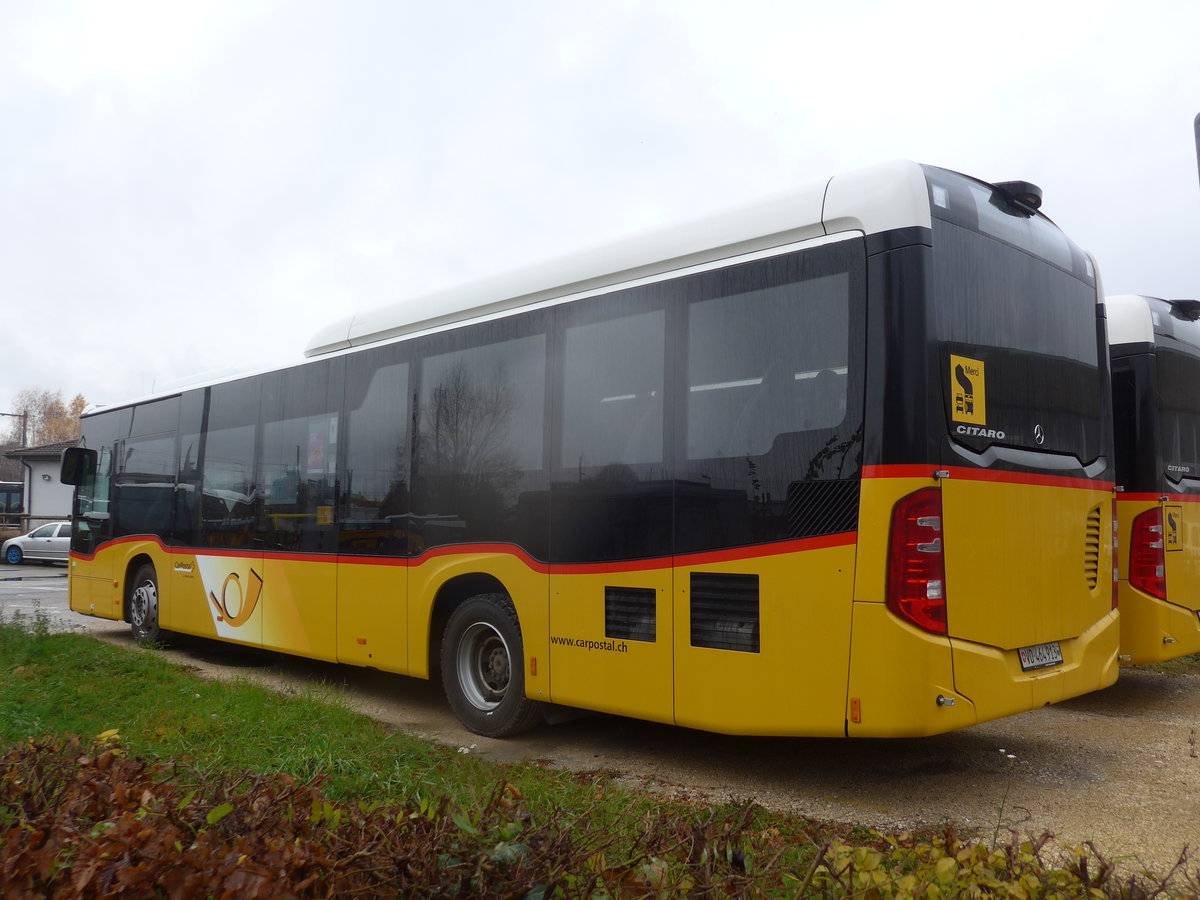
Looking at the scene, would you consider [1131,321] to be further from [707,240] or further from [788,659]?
[788,659]

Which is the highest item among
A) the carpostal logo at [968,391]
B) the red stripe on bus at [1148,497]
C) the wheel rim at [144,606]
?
the carpostal logo at [968,391]

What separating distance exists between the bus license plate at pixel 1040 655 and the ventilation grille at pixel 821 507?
1.29 m

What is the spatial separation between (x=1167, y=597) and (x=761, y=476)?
4378 millimetres

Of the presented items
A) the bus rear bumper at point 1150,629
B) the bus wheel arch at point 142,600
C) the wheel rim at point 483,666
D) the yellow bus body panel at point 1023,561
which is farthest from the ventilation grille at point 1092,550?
the bus wheel arch at point 142,600

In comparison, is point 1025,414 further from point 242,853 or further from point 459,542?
point 242,853

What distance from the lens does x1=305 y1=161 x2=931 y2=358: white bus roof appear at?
4.93 meters

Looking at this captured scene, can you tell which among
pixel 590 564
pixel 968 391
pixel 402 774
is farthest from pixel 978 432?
pixel 402 774

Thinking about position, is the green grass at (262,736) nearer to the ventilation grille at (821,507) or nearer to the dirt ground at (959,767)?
the dirt ground at (959,767)

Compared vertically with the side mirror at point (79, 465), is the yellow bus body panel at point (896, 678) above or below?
below

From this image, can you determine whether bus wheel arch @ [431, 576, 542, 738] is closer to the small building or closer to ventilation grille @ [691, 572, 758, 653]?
ventilation grille @ [691, 572, 758, 653]

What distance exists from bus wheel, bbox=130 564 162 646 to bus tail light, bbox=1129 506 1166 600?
959 centimetres

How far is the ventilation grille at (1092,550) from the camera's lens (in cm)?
600

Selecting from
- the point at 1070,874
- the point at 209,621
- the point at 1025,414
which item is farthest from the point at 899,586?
the point at 209,621

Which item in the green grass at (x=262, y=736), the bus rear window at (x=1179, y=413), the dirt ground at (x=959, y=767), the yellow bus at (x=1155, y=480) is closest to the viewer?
the green grass at (x=262, y=736)
